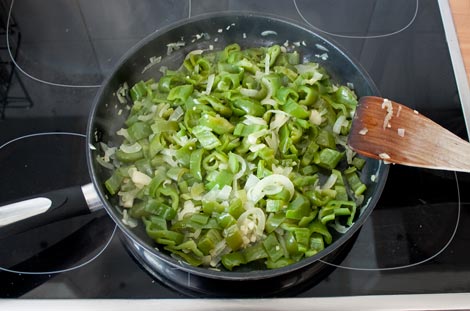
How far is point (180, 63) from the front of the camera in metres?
1.28

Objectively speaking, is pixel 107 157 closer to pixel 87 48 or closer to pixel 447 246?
pixel 87 48

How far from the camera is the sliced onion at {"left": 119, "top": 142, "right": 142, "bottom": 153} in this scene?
1.13 metres

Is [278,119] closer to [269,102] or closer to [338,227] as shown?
[269,102]

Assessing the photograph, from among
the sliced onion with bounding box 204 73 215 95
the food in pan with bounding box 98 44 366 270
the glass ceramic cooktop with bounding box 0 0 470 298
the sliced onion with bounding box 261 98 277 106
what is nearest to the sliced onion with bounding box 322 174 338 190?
the food in pan with bounding box 98 44 366 270

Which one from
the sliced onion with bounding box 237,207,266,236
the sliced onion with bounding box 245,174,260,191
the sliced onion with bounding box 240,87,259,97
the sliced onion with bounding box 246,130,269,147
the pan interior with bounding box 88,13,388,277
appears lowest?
the sliced onion with bounding box 237,207,266,236

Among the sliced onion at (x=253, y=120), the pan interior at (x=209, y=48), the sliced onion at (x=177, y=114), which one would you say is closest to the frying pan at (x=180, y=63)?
the pan interior at (x=209, y=48)

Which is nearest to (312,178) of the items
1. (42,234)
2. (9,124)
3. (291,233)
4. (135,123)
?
(291,233)

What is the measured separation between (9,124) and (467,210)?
1035 millimetres

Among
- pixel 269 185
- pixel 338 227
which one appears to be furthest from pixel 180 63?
pixel 338 227

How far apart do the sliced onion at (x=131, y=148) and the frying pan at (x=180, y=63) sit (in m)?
0.03

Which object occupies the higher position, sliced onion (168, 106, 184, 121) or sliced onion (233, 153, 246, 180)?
sliced onion (168, 106, 184, 121)

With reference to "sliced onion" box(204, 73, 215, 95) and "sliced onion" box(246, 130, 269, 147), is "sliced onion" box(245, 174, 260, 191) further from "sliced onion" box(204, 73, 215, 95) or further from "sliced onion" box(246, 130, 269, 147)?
"sliced onion" box(204, 73, 215, 95)

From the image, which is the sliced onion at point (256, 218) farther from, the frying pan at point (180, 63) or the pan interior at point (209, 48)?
the pan interior at point (209, 48)

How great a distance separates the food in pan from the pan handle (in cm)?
7
